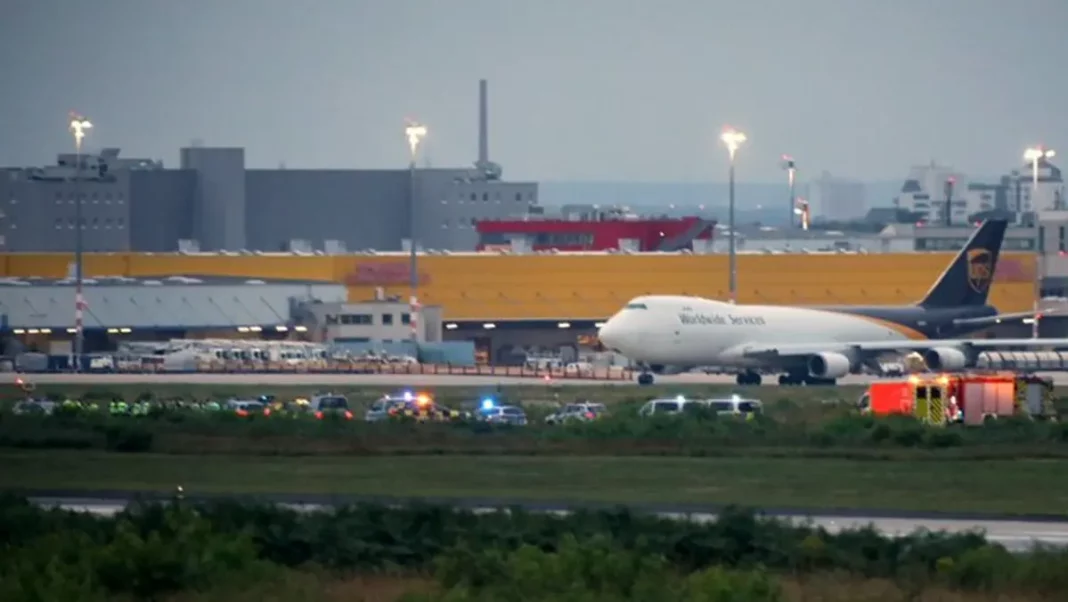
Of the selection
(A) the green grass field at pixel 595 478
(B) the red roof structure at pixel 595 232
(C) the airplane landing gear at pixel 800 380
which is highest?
(B) the red roof structure at pixel 595 232

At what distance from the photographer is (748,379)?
304 feet

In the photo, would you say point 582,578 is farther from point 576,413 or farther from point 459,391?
point 459,391

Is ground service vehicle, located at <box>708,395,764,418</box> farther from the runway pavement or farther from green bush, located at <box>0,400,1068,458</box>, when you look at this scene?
the runway pavement

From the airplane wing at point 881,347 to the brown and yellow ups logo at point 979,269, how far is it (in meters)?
7.60

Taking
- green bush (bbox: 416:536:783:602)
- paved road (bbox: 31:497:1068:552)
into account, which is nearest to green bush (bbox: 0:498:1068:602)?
green bush (bbox: 416:536:783:602)

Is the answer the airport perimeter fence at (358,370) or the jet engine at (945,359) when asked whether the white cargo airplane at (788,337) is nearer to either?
the jet engine at (945,359)

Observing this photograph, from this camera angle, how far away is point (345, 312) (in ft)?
383

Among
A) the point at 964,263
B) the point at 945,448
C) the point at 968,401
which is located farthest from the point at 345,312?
the point at 945,448

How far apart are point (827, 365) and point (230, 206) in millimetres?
87059

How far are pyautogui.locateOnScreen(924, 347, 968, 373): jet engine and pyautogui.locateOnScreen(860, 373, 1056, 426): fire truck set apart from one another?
79.9ft

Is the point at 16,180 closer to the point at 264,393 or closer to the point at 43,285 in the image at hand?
the point at 43,285

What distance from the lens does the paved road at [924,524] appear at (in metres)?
35.6

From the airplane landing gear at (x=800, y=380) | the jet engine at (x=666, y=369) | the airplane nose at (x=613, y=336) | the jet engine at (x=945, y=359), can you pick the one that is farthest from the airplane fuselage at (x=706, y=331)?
the jet engine at (x=945, y=359)

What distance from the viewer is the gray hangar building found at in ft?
536
